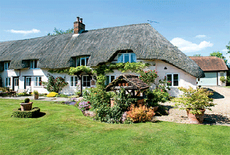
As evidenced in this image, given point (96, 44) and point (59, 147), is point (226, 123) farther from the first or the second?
point (96, 44)

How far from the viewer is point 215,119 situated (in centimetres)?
844

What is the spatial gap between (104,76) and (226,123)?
1242 centimetres

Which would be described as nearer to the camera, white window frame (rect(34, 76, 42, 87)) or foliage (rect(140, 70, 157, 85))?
foliage (rect(140, 70, 157, 85))

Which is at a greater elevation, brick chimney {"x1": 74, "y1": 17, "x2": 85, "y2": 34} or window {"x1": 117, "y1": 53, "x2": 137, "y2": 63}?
brick chimney {"x1": 74, "y1": 17, "x2": 85, "y2": 34}

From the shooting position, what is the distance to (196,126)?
7340mm

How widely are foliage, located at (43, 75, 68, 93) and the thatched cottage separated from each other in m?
0.66

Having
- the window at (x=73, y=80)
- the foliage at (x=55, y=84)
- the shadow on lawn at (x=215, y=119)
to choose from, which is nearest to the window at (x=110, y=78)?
the window at (x=73, y=80)

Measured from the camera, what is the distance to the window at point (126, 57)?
17469 millimetres

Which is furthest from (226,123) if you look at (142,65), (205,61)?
(205,61)

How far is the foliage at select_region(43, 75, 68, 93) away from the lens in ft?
65.8

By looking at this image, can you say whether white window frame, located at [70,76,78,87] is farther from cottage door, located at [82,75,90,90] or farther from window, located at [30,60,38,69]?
window, located at [30,60,38,69]

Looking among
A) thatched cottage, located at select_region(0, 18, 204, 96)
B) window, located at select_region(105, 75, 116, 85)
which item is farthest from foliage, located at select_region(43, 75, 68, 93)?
window, located at select_region(105, 75, 116, 85)

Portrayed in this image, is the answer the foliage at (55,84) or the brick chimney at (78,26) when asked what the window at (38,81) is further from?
the brick chimney at (78,26)

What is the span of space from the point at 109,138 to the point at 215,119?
627cm
